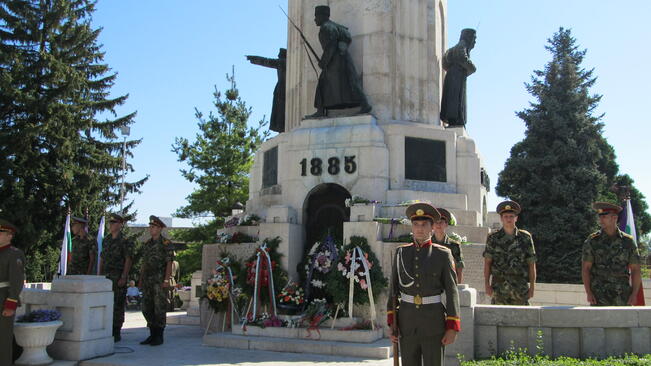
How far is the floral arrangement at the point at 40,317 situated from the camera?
26.8ft

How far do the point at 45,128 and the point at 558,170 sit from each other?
22692 millimetres

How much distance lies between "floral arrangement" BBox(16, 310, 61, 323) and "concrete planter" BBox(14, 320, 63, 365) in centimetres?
13

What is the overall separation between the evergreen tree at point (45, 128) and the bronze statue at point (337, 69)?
56.5 ft

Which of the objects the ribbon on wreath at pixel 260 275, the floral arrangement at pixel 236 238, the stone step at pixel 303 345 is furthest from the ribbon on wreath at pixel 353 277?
the floral arrangement at pixel 236 238

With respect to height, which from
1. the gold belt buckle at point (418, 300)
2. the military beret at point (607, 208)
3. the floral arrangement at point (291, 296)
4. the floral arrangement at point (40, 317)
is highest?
the military beret at point (607, 208)

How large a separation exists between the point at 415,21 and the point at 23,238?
1925 cm

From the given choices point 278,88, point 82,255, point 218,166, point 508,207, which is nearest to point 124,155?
point 218,166

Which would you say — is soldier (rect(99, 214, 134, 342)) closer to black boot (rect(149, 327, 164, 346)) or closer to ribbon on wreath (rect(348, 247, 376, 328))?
black boot (rect(149, 327, 164, 346))

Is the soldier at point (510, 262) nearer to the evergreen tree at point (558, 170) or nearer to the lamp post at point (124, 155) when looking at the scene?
the evergreen tree at point (558, 170)

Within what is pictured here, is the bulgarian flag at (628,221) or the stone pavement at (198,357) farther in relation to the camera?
the bulgarian flag at (628,221)

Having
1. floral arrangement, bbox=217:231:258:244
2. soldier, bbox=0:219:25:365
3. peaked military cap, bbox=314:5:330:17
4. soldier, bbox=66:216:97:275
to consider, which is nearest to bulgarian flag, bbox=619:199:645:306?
peaked military cap, bbox=314:5:330:17

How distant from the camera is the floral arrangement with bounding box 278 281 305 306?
11.0 meters

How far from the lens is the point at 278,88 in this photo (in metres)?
16.3

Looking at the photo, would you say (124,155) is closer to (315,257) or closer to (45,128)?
(45,128)
